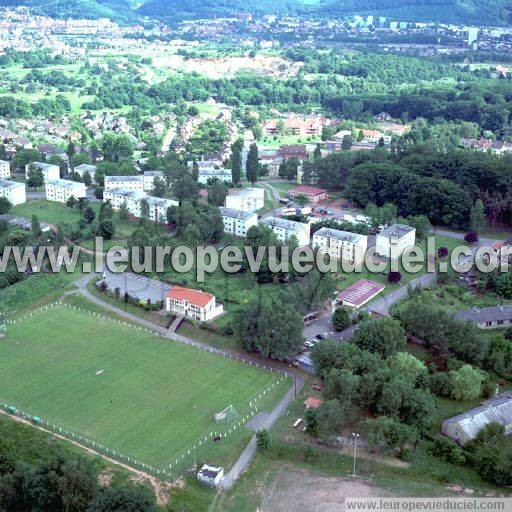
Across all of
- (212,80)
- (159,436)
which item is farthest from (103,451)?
(212,80)

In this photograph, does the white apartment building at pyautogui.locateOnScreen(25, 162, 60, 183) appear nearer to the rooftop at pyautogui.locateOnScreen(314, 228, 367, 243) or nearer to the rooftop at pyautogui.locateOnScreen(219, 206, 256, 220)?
the rooftop at pyautogui.locateOnScreen(219, 206, 256, 220)

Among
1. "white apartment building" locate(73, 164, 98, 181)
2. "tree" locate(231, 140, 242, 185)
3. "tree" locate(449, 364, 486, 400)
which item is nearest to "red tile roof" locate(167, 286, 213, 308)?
"tree" locate(449, 364, 486, 400)

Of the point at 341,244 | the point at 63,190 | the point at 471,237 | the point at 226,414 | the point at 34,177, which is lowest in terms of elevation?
the point at 226,414

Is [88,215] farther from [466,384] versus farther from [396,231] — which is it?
[466,384]

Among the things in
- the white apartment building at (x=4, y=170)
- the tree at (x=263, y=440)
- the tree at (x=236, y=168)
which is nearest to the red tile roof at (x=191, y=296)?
the tree at (x=263, y=440)

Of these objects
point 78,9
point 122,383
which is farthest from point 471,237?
point 78,9

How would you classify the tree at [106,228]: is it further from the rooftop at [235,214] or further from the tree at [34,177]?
the tree at [34,177]

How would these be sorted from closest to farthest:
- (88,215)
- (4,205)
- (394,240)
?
(394,240) < (88,215) < (4,205)
